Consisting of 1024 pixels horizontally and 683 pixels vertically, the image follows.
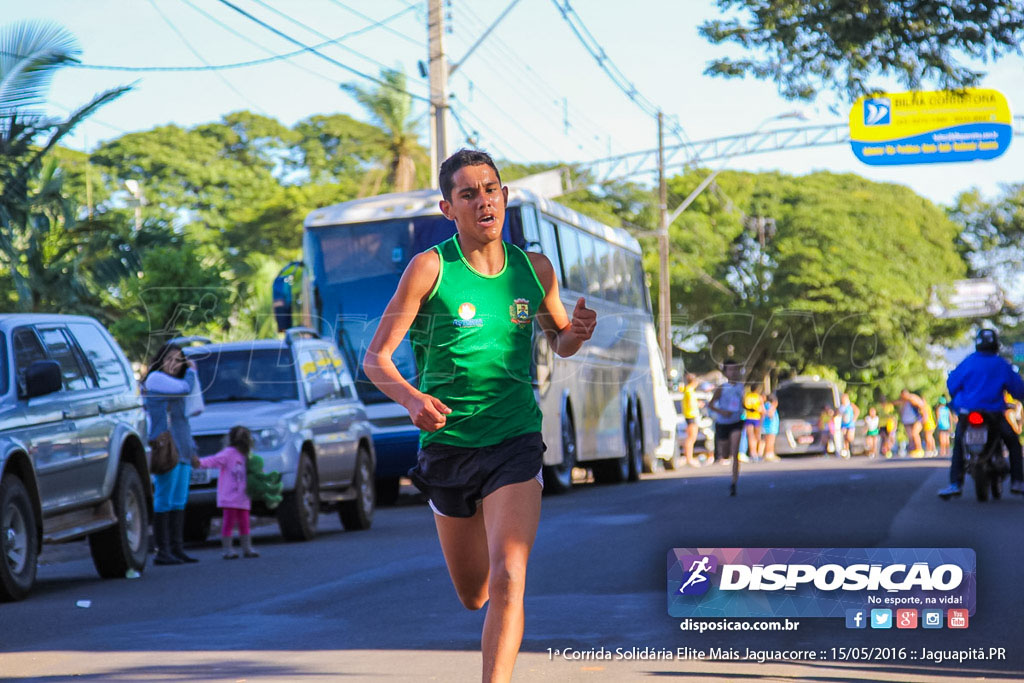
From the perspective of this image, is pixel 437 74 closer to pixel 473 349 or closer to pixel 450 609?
pixel 450 609

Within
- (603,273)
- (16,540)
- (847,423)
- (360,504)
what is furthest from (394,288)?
(847,423)

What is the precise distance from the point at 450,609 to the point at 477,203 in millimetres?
4367

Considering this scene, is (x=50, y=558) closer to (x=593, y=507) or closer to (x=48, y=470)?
(x=48, y=470)

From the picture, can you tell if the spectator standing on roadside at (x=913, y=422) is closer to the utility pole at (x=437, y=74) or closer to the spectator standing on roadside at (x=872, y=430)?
the spectator standing on roadside at (x=872, y=430)

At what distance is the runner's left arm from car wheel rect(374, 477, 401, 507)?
16.4 metres

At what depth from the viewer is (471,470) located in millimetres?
5309

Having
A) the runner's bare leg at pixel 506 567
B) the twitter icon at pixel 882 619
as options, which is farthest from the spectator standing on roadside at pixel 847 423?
the runner's bare leg at pixel 506 567

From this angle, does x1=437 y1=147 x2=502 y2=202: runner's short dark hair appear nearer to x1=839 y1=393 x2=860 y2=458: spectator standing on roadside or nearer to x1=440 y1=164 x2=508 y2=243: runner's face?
x1=440 y1=164 x2=508 y2=243: runner's face

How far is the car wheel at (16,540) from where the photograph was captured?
33.2 ft

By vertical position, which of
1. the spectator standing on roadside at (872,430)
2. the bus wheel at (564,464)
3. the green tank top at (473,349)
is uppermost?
the green tank top at (473,349)

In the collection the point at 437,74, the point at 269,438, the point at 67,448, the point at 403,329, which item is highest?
the point at 437,74

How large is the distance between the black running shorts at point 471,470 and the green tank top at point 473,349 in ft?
0.11

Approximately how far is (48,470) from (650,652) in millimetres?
5163

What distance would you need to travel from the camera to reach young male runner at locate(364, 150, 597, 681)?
5.26m
